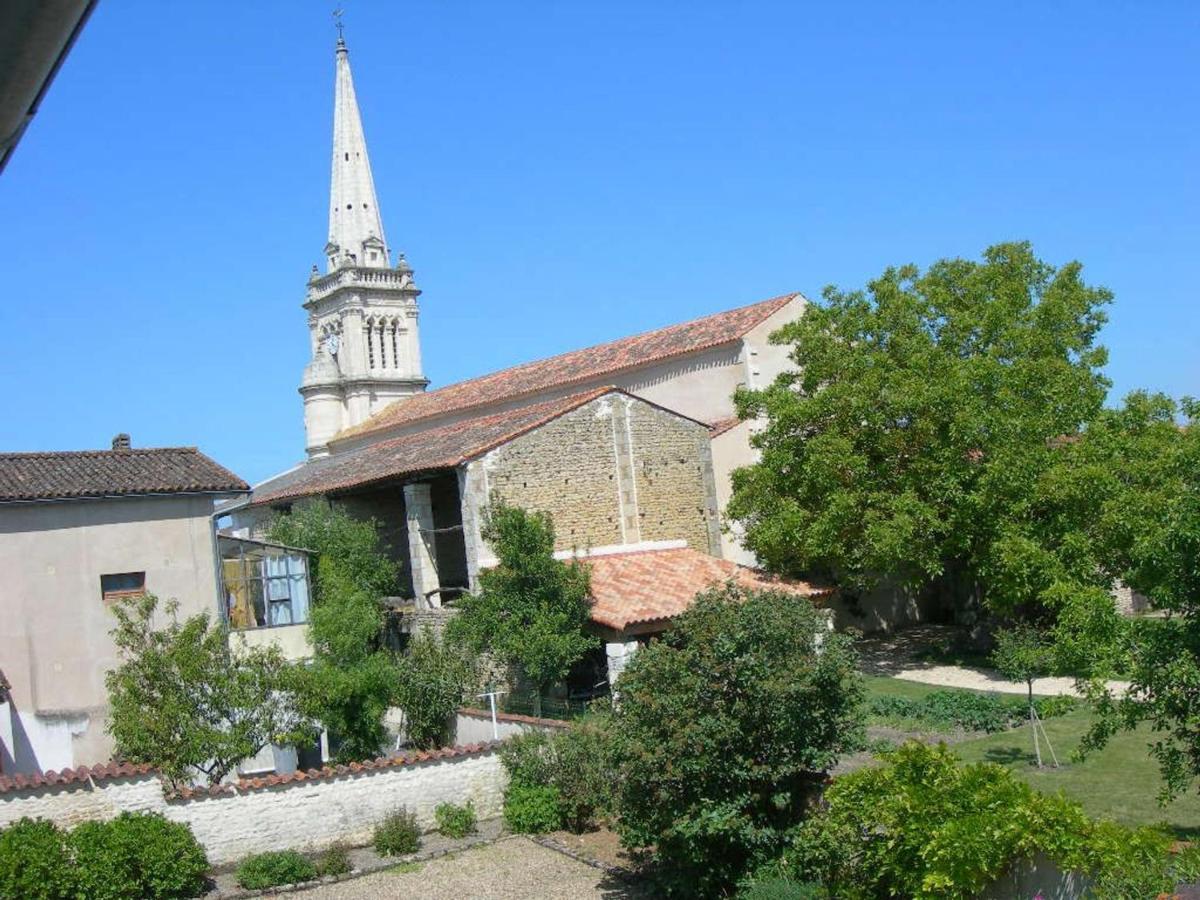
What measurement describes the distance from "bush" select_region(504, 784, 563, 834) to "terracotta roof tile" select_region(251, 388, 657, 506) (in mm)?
8545

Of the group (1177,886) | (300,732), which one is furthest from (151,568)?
(1177,886)

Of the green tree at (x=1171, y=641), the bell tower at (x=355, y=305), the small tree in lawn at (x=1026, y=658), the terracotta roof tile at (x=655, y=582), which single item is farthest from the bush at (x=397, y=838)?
the bell tower at (x=355, y=305)

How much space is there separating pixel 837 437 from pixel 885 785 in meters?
15.9

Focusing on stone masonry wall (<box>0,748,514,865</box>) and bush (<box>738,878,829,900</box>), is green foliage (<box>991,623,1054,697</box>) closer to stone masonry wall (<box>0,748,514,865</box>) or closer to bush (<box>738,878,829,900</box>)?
bush (<box>738,878,829,900</box>)

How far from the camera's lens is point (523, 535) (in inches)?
873

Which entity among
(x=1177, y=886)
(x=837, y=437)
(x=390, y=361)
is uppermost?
(x=390, y=361)

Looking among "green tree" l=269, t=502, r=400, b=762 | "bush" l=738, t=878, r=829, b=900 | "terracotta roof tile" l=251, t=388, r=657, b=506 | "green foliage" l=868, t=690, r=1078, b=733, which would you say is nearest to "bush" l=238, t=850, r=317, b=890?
"green tree" l=269, t=502, r=400, b=762

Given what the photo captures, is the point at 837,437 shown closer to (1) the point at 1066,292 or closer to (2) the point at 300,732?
(1) the point at 1066,292

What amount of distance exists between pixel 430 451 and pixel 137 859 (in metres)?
13.9

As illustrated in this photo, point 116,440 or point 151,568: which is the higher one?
point 116,440

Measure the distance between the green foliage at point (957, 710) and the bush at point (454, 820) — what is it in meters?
8.56

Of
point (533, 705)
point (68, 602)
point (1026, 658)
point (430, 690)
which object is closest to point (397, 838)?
point (430, 690)

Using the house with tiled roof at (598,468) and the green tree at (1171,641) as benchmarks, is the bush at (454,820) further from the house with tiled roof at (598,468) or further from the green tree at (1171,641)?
the green tree at (1171,641)

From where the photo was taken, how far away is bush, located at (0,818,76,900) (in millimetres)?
13281
